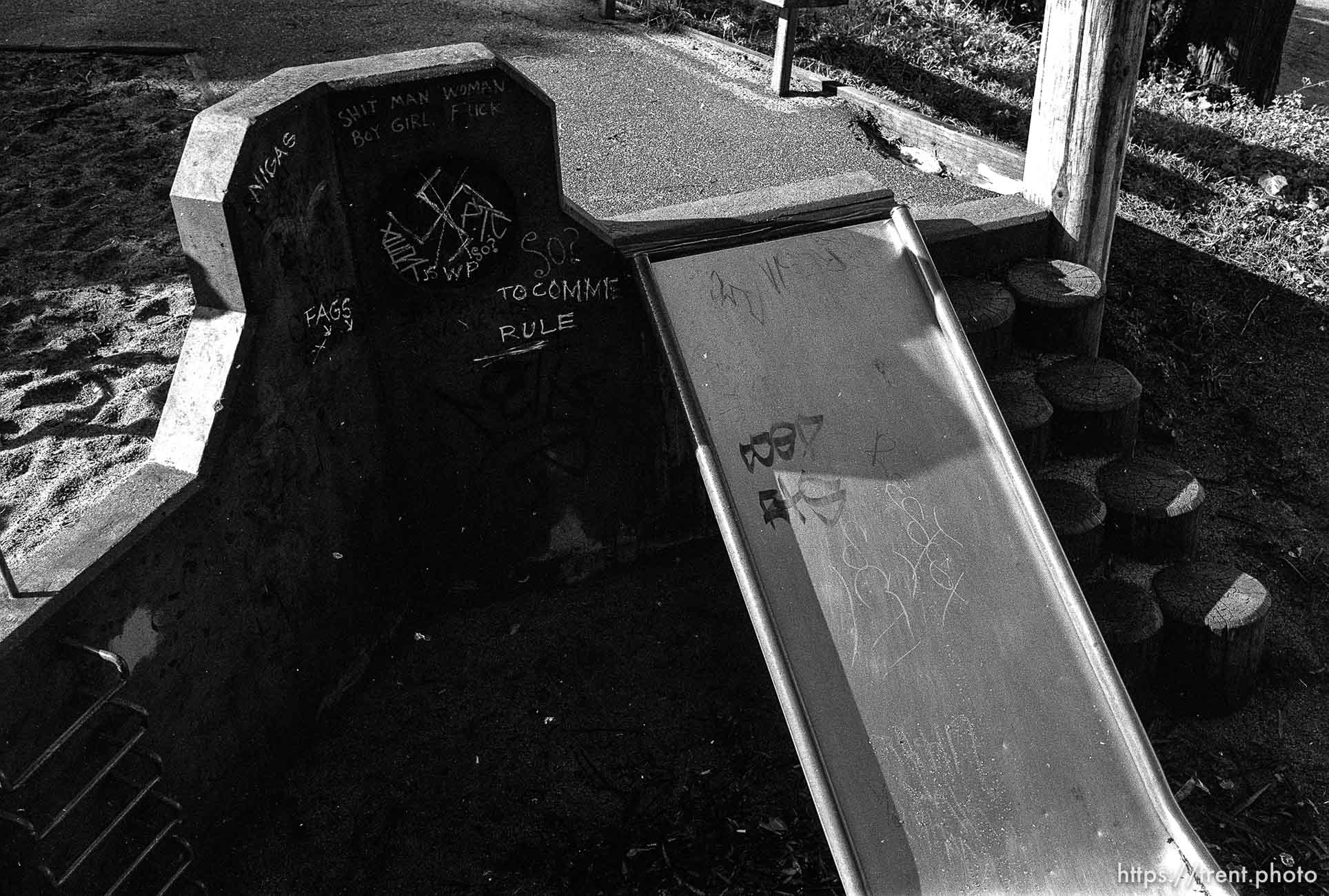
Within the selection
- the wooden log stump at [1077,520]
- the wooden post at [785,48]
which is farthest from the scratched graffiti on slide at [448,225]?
the wooden post at [785,48]

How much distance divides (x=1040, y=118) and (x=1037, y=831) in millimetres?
3467

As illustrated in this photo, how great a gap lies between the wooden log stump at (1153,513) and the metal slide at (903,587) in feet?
3.00

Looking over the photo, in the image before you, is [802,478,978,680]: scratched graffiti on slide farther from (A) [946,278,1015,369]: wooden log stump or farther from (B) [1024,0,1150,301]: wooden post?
(B) [1024,0,1150,301]: wooden post

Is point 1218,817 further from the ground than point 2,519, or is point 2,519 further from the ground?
point 2,519

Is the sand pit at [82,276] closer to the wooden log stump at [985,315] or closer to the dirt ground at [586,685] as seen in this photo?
the dirt ground at [586,685]

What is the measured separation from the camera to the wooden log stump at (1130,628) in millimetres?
4355

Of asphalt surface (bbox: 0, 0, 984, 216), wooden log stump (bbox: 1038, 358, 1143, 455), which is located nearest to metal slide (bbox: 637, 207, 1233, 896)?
wooden log stump (bbox: 1038, 358, 1143, 455)

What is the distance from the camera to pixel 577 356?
14.7ft

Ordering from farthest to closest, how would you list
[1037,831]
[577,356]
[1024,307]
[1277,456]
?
[1277,456] < [1024,307] < [577,356] < [1037,831]

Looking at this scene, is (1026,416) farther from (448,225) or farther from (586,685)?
(448,225)

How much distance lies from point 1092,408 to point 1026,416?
39 centimetres

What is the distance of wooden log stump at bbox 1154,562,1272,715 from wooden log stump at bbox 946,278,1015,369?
47.5 inches

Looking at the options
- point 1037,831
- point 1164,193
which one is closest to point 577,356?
point 1037,831

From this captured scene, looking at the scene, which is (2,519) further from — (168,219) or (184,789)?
(168,219)
